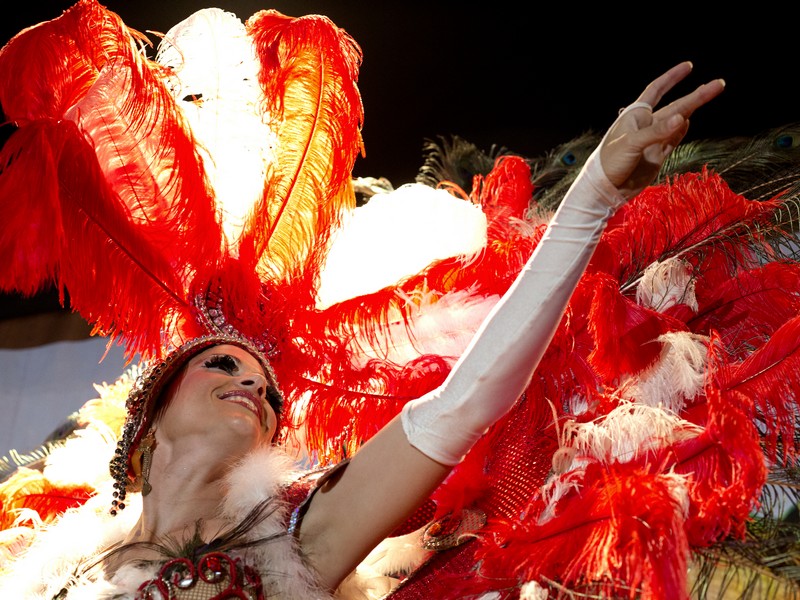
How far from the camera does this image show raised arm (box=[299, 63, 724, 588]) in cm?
127

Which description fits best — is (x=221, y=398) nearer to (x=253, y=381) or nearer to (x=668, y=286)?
(x=253, y=381)

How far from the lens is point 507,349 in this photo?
1331 millimetres

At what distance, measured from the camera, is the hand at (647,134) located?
1240 millimetres

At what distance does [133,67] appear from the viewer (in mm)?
1830

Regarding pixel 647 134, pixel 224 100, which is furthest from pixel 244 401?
pixel 647 134

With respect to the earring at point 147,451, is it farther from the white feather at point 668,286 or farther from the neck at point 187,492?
the white feather at point 668,286

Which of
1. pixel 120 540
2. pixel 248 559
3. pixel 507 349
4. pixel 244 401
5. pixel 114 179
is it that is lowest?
pixel 120 540

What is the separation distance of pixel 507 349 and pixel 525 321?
47 millimetres

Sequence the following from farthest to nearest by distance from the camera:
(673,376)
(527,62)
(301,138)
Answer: (527,62)
(301,138)
(673,376)

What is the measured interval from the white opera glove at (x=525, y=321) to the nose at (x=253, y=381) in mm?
513

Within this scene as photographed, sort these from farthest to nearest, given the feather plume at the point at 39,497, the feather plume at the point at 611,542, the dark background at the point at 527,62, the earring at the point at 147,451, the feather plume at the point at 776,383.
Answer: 1. the dark background at the point at 527,62
2. the feather plume at the point at 39,497
3. the earring at the point at 147,451
4. the feather plume at the point at 776,383
5. the feather plume at the point at 611,542

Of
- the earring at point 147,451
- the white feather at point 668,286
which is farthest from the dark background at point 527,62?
the earring at point 147,451

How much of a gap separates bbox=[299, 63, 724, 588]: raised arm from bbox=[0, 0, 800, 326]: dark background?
47.6 inches

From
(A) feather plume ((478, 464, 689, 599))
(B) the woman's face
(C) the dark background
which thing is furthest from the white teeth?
(C) the dark background
